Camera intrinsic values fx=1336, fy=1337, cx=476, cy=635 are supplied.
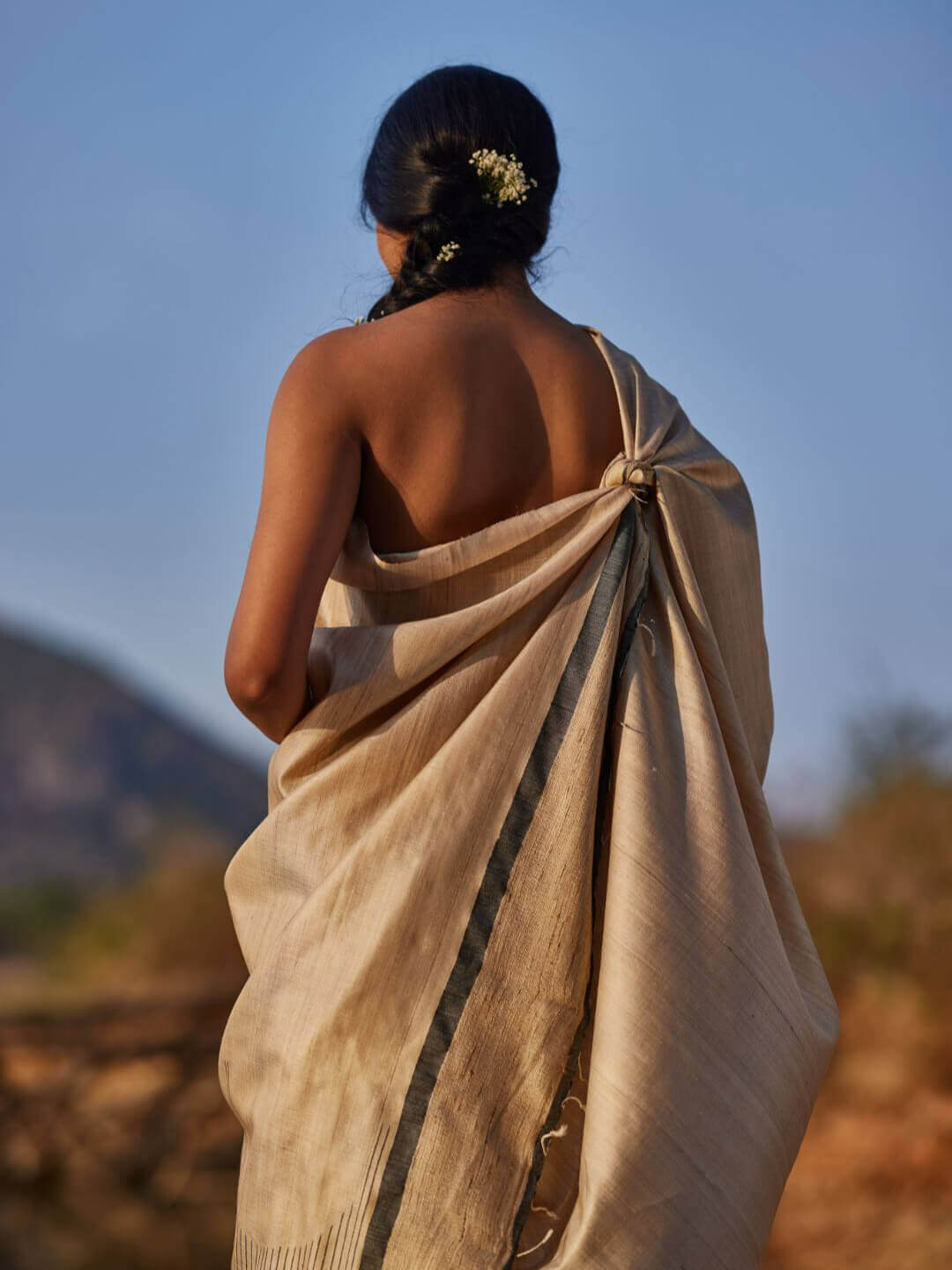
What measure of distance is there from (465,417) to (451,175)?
385mm

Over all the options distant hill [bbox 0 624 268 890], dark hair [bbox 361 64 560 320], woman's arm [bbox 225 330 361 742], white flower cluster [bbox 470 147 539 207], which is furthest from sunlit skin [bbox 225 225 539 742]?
distant hill [bbox 0 624 268 890]

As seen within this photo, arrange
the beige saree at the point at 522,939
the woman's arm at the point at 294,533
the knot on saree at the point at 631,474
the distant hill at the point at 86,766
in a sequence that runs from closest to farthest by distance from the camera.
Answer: the beige saree at the point at 522,939
the woman's arm at the point at 294,533
the knot on saree at the point at 631,474
the distant hill at the point at 86,766

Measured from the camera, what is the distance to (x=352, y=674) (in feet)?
6.20

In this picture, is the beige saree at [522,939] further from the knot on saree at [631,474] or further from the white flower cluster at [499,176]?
the white flower cluster at [499,176]

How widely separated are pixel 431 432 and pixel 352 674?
14.4 inches

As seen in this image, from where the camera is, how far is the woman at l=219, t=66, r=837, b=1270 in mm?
1720

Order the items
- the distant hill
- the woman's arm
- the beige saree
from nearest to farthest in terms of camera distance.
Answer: the beige saree
the woman's arm
the distant hill

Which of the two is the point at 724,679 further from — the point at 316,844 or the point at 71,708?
the point at 71,708

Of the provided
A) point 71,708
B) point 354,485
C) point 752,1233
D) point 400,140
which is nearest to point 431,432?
point 354,485

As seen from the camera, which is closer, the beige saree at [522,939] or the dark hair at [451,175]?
the beige saree at [522,939]

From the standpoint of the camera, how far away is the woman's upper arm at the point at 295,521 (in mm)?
1838

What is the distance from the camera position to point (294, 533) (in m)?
1.85

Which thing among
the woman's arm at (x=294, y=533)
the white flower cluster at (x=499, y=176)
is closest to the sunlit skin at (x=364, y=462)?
the woman's arm at (x=294, y=533)

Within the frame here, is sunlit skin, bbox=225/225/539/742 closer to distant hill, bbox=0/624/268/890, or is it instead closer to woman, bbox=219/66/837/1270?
woman, bbox=219/66/837/1270
